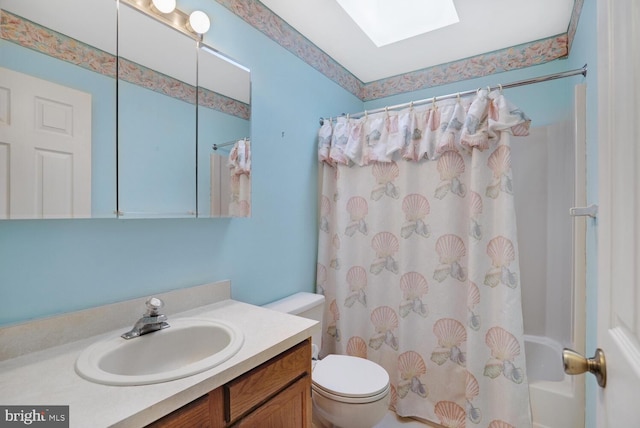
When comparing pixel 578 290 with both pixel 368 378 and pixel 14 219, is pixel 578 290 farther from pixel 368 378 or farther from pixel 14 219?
pixel 14 219

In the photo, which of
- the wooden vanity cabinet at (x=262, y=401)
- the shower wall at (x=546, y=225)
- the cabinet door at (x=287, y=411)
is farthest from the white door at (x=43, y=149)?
the shower wall at (x=546, y=225)

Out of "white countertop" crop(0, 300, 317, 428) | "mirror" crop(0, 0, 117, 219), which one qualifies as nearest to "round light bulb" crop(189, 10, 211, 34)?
"mirror" crop(0, 0, 117, 219)

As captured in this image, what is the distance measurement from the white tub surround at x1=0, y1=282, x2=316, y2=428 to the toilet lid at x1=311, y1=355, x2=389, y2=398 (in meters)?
0.50

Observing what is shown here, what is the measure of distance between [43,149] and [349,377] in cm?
156

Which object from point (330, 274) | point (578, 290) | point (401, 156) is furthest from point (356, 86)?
→ point (578, 290)

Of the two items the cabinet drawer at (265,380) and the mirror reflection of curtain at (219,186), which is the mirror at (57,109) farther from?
the cabinet drawer at (265,380)

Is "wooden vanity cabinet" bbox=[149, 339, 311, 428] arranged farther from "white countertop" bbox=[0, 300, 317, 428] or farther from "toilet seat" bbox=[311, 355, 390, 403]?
"toilet seat" bbox=[311, 355, 390, 403]

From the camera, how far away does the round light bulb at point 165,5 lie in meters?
1.23

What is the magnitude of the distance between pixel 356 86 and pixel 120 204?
2.14 metres

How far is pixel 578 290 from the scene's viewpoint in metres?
1.46

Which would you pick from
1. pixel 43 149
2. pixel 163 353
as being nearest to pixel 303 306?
pixel 163 353

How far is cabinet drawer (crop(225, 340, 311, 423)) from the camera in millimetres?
880

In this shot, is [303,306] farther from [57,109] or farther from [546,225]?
[546,225]

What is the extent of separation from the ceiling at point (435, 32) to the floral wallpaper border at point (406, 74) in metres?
0.04
